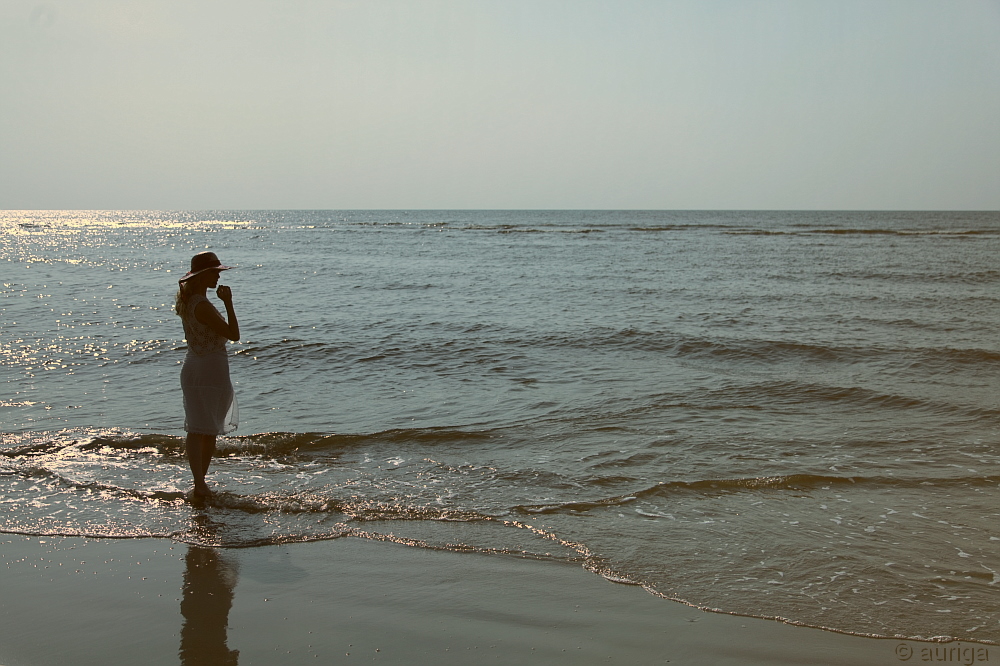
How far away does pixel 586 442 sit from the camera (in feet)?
23.8

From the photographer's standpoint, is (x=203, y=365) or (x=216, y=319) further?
(x=203, y=365)

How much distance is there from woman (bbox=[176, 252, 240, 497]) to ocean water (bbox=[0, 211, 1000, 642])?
0.49 m

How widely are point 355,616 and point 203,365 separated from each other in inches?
105

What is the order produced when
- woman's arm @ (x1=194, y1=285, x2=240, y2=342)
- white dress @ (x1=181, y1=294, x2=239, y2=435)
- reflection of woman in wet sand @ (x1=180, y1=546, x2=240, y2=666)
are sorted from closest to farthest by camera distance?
1. reflection of woman in wet sand @ (x1=180, y1=546, x2=240, y2=666)
2. woman's arm @ (x1=194, y1=285, x2=240, y2=342)
3. white dress @ (x1=181, y1=294, x2=239, y2=435)

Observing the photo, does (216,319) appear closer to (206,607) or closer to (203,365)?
(203,365)

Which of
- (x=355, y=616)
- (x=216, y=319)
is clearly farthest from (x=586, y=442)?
(x=355, y=616)

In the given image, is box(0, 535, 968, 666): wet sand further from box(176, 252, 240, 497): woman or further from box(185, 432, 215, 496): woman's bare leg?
box(176, 252, 240, 497): woman

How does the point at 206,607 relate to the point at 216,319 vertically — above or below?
below

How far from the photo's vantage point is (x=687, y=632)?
12.1 ft

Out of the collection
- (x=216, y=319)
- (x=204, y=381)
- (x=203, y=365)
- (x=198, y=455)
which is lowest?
(x=198, y=455)

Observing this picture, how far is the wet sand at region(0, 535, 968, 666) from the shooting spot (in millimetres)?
3430

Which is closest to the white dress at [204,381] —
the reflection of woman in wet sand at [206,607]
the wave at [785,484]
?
the reflection of woman in wet sand at [206,607]

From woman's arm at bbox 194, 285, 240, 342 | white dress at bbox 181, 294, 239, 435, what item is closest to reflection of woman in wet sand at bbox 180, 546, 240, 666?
white dress at bbox 181, 294, 239, 435

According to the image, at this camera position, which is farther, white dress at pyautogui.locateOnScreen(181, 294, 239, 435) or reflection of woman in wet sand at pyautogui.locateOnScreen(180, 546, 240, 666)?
white dress at pyautogui.locateOnScreen(181, 294, 239, 435)
